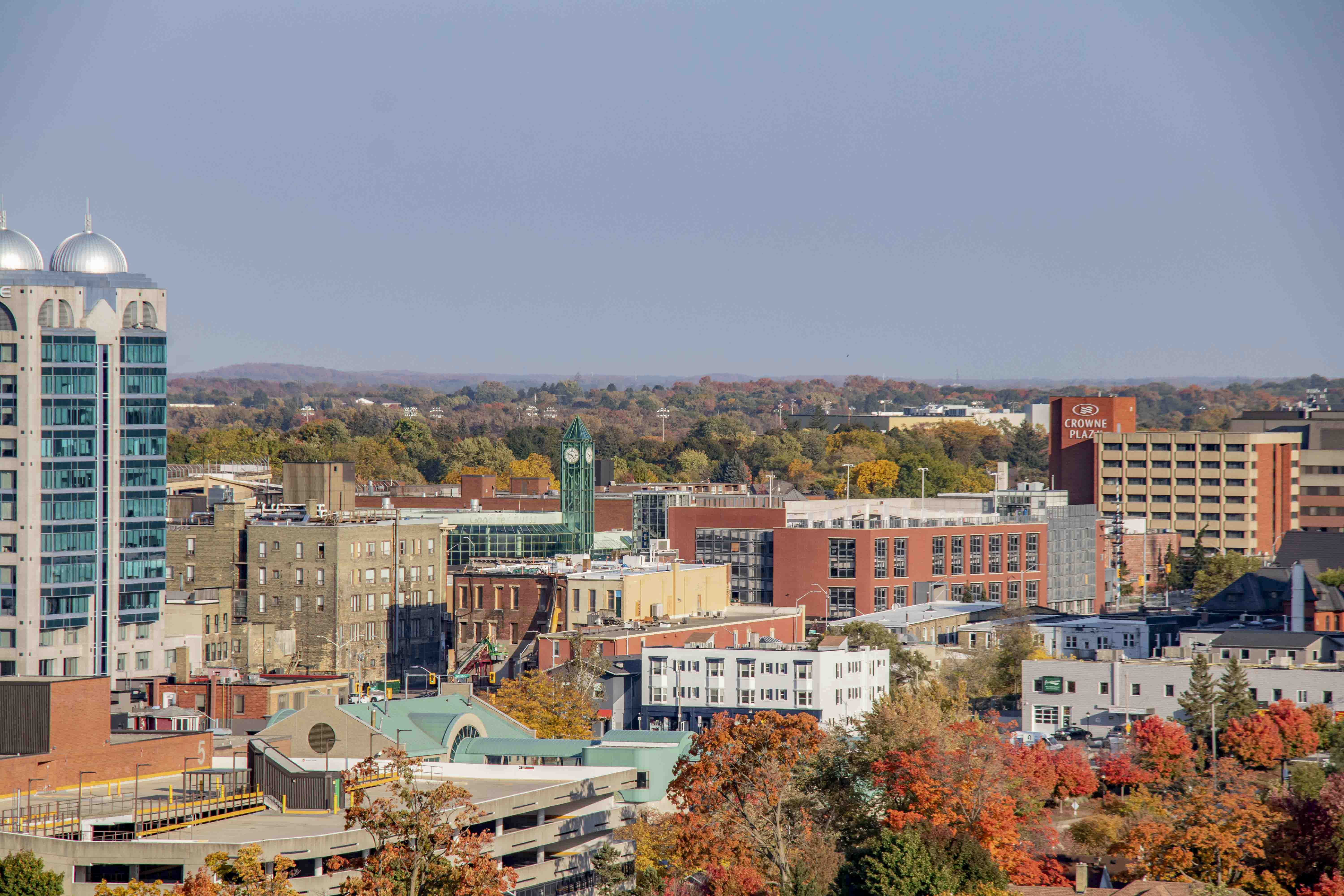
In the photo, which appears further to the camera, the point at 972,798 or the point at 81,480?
the point at 81,480

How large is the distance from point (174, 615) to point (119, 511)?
854cm

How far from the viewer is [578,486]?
474ft

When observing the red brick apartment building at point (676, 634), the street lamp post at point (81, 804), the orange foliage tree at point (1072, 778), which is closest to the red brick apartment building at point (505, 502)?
the red brick apartment building at point (676, 634)

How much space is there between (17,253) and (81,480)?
687 inches

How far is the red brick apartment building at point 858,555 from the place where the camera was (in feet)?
474

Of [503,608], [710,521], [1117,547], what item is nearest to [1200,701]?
[503,608]

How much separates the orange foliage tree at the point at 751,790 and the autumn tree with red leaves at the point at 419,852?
11.9 m

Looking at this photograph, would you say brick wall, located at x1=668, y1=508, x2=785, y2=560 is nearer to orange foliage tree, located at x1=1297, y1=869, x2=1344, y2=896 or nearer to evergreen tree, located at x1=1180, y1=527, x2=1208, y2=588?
evergreen tree, located at x1=1180, y1=527, x2=1208, y2=588

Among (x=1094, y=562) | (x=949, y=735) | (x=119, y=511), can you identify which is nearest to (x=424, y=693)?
(x=119, y=511)

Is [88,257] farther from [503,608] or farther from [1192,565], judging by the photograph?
[1192,565]

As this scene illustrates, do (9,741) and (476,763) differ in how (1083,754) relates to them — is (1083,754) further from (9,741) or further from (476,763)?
(9,741)

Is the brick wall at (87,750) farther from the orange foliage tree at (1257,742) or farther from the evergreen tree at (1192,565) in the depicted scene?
the evergreen tree at (1192,565)

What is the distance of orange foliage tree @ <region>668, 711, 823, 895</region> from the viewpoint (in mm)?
59094

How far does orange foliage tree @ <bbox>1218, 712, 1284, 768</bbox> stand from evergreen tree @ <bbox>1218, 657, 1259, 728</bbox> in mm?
3815
